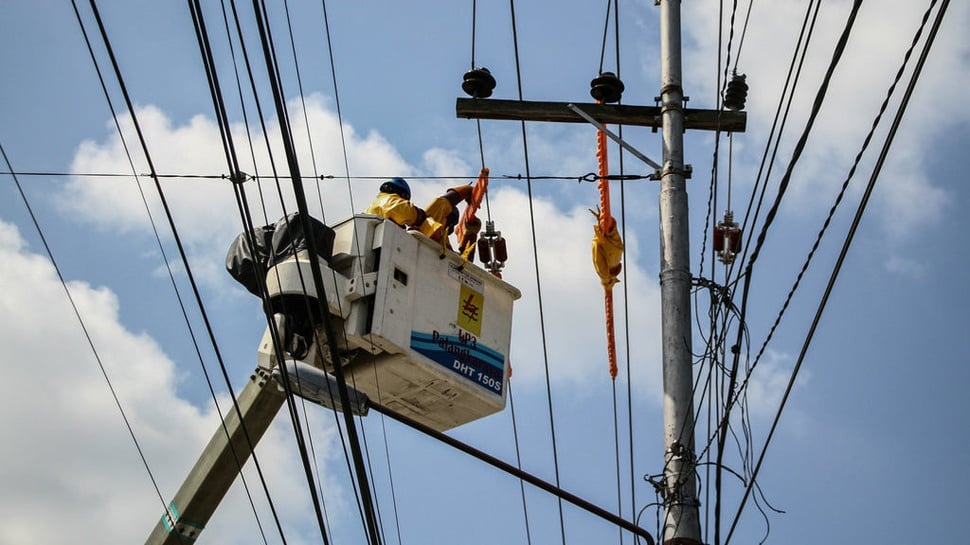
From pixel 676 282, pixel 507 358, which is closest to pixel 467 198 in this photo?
pixel 507 358

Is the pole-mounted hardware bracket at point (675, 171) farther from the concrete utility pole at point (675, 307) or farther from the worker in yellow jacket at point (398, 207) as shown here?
the worker in yellow jacket at point (398, 207)

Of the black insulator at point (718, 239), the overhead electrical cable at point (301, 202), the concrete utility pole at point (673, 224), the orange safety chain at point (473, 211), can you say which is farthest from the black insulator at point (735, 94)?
the overhead electrical cable at point (301, 202)

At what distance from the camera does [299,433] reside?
5.99m

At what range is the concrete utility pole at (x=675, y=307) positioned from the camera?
6.78 m

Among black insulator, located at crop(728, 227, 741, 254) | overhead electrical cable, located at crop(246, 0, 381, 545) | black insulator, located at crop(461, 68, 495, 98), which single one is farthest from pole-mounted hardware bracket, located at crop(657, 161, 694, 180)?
overhead electrical cable, located at crop(246, 0, 381, 545)

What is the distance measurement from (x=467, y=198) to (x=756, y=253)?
13.3ft

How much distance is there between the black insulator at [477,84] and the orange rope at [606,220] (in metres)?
0.90

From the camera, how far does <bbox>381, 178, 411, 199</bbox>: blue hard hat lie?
32.4 ft

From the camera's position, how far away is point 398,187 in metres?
9.89

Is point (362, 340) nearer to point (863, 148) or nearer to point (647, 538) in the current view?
point (647, 538)

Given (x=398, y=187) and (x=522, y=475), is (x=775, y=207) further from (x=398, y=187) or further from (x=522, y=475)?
(x=398, y=187)

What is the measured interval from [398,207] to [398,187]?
1.30 ft

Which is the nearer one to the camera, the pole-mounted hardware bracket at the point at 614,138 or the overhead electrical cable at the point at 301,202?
the overhead electrical cable at the point at 301,202

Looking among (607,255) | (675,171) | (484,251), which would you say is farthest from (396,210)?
(675,171)
